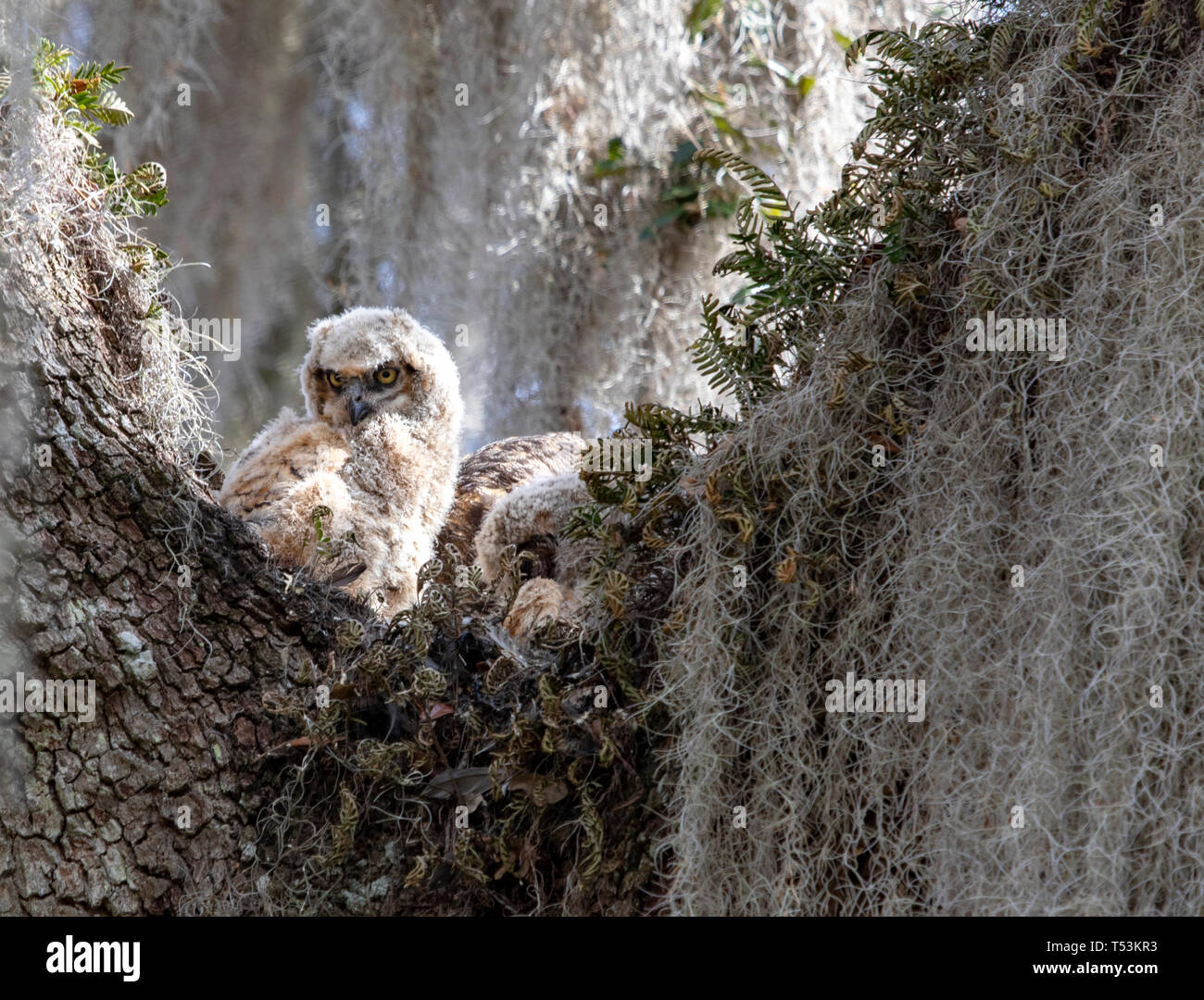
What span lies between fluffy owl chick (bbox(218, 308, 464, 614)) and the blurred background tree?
1.24 metres

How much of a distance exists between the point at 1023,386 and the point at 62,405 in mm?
1474

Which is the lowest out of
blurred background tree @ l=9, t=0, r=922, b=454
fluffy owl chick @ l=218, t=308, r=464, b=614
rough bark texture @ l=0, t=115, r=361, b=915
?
rough bark texture @ l=0, t=115, r=361, b=915

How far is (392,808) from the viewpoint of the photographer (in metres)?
2.15

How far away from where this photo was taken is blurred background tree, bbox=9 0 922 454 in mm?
5004

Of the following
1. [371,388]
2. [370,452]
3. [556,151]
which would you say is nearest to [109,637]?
[370,452]

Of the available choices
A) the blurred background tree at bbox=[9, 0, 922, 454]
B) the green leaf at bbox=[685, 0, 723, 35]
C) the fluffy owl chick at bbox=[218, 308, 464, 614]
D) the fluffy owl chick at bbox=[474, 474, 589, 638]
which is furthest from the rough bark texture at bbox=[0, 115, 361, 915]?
the green leaf at bbox=[685, 0, 723, 35]

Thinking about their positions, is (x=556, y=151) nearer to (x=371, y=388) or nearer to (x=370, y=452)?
(x=371, y=388)

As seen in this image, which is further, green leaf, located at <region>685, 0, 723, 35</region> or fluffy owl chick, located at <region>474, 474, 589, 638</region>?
green leaf, located at <region>685, 0, 723, 35</region>

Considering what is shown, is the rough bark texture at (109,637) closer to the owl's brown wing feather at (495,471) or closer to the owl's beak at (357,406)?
the owl's beak at (357,406)

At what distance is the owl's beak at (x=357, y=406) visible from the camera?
340 centimetres

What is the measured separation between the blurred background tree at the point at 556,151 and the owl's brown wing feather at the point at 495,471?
40 centimetres

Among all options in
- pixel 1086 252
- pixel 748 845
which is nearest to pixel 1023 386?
pixel 1086 252

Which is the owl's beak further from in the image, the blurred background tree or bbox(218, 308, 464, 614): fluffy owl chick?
the blurred background tree

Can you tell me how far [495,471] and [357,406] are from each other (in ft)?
2.95
